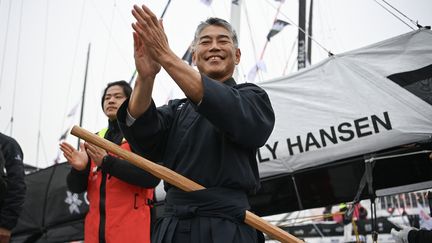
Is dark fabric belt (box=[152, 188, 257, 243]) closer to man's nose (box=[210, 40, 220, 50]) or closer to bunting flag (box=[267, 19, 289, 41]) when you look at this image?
man's nose (box=[210, 40, 220, 50])

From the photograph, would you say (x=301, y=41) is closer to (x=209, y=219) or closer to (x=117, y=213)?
(x=117, y=213)

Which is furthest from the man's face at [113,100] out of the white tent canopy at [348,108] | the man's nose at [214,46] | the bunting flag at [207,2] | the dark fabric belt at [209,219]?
the bunting flag at [207,2]

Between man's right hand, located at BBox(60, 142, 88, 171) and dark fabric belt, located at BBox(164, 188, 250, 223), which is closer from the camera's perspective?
dark fabric belt, located at BBox(164, 188, 250, 223)

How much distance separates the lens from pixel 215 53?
1.56m

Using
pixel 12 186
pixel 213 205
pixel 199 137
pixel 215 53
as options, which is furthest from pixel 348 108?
pixel 12 186

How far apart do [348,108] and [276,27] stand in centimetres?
459

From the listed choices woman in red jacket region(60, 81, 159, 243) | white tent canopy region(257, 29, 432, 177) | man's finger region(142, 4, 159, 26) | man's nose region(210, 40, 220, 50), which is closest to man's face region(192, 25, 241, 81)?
man's nose region(210, 40, 220, 50)

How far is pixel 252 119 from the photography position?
50.5 inches

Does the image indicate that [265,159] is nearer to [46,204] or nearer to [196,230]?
[196,230]

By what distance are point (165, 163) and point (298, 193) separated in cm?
199

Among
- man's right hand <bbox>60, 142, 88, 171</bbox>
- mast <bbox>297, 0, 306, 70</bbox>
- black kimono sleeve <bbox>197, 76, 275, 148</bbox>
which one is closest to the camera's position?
black kimono sleeve <bbox>197, 76, 275, 148</bbox>

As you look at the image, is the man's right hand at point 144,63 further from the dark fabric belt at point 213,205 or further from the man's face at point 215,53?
the dark fabric belt at point 213,205

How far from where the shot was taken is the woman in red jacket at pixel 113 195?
2143mm

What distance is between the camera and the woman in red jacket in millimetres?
2143
